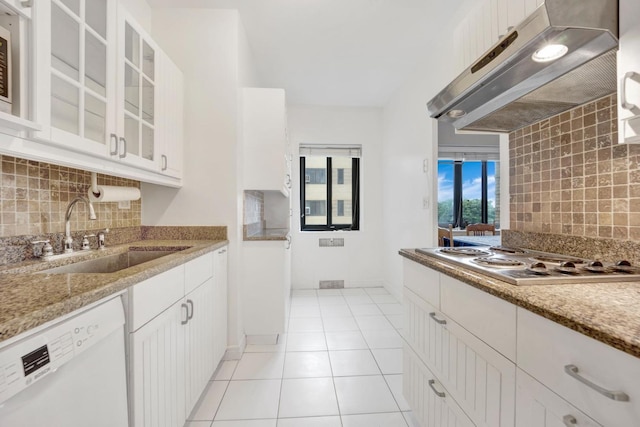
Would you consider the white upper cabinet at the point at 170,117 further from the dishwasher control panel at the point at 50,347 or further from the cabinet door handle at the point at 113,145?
the dishwasher control panel at the point at 50,347

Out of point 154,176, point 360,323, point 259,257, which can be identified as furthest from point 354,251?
point 154,176

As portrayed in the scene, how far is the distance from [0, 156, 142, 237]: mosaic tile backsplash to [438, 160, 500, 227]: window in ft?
15.6

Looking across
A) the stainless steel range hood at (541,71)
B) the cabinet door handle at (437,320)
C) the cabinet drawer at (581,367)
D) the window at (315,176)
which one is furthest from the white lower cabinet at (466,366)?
the window at (315,176)

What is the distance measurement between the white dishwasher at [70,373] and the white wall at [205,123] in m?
1.30

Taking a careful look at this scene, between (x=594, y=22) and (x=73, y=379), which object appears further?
(x=594, y=22)

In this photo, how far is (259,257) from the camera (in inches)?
93.4

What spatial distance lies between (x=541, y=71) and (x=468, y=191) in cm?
417

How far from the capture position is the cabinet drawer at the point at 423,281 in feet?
4.13

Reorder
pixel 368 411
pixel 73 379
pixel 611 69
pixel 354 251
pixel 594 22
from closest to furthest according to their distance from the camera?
pixel 73 379
pixel 594 22
pixel 611 69
pixel 368 411
pixel 354 251

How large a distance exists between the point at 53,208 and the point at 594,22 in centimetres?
229

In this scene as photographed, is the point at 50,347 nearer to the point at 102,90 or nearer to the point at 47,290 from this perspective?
the point at 47,290

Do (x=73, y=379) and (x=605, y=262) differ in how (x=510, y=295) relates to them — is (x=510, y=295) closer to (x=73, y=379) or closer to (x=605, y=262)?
(x=605, y=262)

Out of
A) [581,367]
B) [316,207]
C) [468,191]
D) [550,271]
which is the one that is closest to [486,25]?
[550,271]

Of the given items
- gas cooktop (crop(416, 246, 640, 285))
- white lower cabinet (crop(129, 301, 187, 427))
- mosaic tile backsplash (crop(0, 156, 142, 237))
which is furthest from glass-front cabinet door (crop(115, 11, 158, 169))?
gas cooktop (crop(416, 246, 640, 285))
